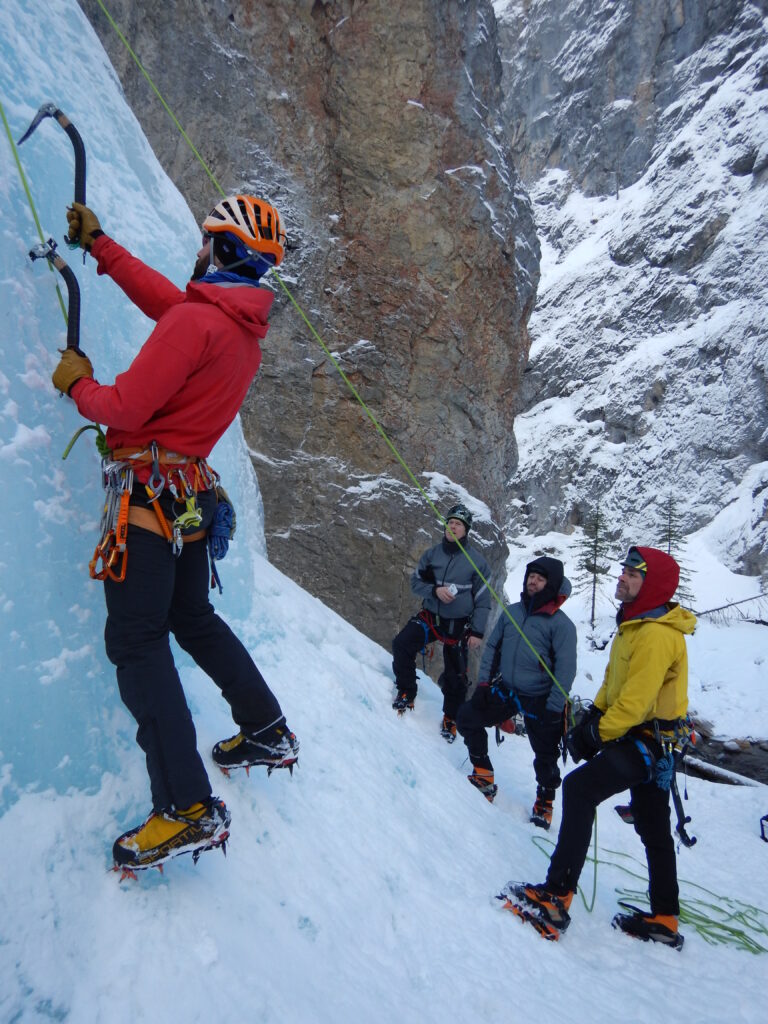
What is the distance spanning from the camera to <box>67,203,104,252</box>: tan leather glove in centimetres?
231

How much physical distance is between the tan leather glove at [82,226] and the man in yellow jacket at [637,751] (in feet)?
9.98

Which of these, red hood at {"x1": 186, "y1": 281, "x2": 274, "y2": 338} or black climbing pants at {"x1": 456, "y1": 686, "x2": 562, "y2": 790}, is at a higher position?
red hood at {"x1": 186, "y1": 281, "x2": 274, "y2": 338}

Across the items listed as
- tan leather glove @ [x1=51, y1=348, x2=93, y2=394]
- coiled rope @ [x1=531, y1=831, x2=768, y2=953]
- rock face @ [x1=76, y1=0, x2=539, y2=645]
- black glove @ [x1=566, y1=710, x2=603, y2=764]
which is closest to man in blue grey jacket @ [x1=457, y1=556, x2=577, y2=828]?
coiled rope @ [x1=531, y1=831, x2=768, y2=953]

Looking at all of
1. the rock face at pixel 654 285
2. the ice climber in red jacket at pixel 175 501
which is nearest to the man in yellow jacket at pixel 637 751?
the ice climber in red jacket at pixel 175 501

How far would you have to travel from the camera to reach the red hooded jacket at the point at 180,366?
2.00m

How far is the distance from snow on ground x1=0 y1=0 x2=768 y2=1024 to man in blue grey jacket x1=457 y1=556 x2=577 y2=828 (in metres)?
0.56

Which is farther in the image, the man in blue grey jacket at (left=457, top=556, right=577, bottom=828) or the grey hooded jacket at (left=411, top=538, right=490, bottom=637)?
the grey hooded jacket at (left=411, top=538, right=490, bottom=637)

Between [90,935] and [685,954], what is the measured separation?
3157mm

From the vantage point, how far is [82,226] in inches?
91.6

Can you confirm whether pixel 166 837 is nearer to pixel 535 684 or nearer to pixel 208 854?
pixel 208 854

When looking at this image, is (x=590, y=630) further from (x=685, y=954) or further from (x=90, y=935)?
(x=90, y=935)

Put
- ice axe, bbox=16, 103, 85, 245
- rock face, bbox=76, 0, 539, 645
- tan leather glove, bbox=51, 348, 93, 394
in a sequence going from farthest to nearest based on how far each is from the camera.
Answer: rock face, bbox=76, 0, 539, 645
ice axe, bbox=16, 103, 85, 245
tan leather glove, bbox=51, 348, 93, 394

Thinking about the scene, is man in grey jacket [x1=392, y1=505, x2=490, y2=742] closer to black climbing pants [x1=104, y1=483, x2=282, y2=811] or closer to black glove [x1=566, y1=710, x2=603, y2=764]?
black glove [x1=566, y1=710, x2=603, y2=764]

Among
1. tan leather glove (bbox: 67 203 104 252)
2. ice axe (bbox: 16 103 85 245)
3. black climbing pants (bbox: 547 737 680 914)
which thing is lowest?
black climbing pants (bbox: 547 737 680 914)
